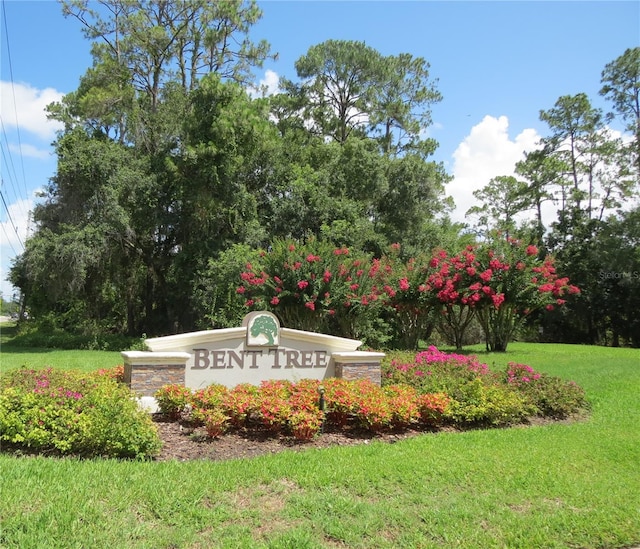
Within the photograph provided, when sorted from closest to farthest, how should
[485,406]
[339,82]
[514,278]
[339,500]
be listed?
[339,500] < [485,406] < [514,278] < [339,82]

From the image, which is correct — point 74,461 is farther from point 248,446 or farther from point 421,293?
point 421,293

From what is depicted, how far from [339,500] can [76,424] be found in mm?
2571

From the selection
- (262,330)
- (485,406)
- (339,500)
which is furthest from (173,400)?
(485,406)

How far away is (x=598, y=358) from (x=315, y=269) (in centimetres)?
814

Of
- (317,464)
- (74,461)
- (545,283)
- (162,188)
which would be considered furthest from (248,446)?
(162,188)

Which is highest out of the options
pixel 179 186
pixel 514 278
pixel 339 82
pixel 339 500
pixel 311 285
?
pixel 339 82

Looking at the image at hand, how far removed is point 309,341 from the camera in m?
8.19

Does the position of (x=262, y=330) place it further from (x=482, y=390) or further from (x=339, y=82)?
(x=339, y=82)

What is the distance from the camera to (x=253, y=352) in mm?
7805

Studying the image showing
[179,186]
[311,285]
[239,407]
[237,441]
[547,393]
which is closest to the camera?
[237,441]

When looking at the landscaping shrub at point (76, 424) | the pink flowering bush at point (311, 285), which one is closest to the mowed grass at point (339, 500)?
the landscaping shrub at point (76, 424)

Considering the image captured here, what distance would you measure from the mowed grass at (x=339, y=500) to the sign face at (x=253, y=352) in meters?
2.53

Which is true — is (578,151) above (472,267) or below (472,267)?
above

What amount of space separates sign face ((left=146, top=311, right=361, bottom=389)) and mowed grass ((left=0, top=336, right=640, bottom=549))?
8.29ft
